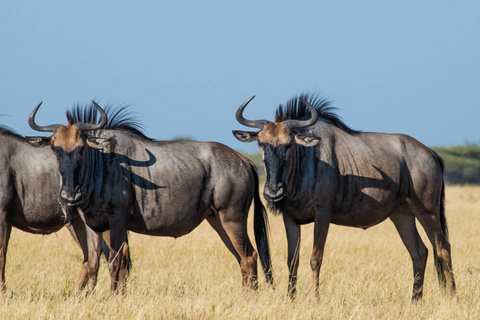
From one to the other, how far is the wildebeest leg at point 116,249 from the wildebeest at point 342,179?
5.23ft

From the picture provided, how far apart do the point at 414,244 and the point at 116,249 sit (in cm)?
369

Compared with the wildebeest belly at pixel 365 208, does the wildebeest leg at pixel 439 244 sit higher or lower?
lower

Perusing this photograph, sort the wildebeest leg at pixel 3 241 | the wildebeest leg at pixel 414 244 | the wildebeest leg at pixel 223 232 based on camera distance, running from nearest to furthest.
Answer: the wildebeest leg at pixel 3 241, the wildebeest leg at pixel 223 232, the wildebeest leg at pixel 414 244

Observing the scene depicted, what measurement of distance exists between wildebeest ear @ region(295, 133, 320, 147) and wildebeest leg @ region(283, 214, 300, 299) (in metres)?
0.83

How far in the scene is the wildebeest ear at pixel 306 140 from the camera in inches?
292

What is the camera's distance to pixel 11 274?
9047mm

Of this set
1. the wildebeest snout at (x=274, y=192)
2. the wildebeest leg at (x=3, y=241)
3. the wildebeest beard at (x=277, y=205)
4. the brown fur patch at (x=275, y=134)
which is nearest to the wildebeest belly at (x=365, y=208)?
the wildebeest beard at (x=277, y=205)

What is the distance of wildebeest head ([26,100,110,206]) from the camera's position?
270 inches

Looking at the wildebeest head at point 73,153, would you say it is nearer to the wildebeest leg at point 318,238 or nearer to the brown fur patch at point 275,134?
the brown fur patch at point 275,134

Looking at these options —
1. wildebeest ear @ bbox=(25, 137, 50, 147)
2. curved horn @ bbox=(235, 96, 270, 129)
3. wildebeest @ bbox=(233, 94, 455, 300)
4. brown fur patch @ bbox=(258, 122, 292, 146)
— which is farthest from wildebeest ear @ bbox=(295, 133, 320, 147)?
wildebeest ear @ bbox=(25, 137, 50, 147)

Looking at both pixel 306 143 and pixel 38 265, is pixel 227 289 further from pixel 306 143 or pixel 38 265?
pixel 38 265

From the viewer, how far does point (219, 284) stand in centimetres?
838

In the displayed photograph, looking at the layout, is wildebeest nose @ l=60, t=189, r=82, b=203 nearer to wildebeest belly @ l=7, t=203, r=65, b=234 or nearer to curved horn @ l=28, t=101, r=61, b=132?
curved horn @ l=28, t=101, r=61, b=132

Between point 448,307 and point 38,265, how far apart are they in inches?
225
